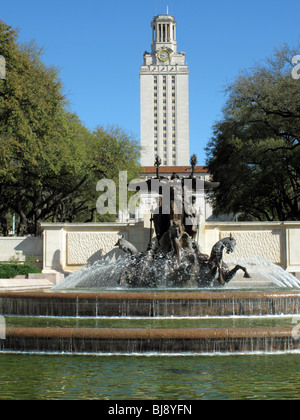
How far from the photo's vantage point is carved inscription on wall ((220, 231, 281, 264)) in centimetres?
2550

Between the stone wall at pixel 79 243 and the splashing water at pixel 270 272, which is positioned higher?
the stone wall at pixel 79 243

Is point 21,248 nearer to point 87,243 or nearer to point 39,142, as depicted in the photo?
point 87,243

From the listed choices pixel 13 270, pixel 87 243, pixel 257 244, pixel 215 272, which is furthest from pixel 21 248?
pixel 215 272

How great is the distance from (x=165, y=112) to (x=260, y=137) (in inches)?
4366

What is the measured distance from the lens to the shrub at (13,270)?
72.3 ft

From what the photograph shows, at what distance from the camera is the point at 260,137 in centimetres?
3653

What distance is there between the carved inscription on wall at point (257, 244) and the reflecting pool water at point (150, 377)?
54.3 feet

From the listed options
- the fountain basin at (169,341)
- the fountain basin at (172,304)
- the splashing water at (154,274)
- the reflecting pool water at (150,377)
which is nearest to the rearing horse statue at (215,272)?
the splashing water at (154,274)

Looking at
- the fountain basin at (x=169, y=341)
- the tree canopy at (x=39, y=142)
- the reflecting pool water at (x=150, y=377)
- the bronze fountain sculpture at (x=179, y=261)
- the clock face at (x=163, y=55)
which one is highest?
the clock face at (x=163, y=55)

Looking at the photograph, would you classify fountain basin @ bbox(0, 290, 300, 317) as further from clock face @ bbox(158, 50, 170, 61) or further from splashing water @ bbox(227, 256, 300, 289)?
clock face @ bbox(158, 50, 170, 61)

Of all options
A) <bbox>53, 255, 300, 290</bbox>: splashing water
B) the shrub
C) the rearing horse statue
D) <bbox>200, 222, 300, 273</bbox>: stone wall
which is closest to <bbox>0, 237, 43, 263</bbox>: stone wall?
the shrub

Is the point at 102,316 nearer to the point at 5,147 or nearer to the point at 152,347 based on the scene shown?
→ the point at 152,347

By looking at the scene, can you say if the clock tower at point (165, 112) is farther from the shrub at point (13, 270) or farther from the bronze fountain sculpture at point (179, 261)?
the bronze fountain sculpture at point (179, 261)
